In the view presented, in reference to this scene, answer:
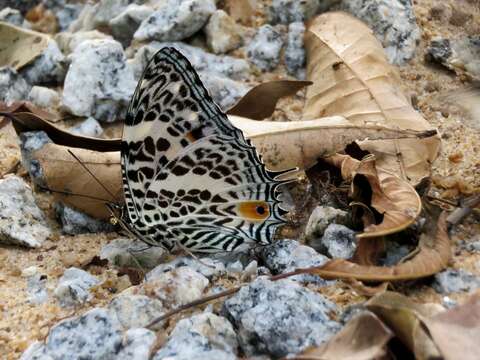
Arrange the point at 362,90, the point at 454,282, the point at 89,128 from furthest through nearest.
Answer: the point at 89,128
the point at 362,90
the point at 454,282

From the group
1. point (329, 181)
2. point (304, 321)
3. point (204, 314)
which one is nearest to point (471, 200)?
point (329, 181)

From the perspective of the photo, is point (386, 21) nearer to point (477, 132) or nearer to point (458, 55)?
point (458, 55)

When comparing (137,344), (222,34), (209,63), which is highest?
(222,34)

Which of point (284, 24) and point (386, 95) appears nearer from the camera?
point (386, 95)

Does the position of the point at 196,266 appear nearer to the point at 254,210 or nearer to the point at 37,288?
the point at 254,210

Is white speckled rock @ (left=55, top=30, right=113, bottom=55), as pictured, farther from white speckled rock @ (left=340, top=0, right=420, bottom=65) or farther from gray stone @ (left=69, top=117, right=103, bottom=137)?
white speckled rock @ (left=340, top=0, right=420, bottom=65)

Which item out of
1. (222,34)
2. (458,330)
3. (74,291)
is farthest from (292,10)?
(458,330)

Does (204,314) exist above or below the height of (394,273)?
below

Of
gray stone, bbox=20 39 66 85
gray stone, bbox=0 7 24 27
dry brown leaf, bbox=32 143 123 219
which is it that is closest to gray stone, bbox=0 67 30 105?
gray stone, bbox=20 39 66 85
